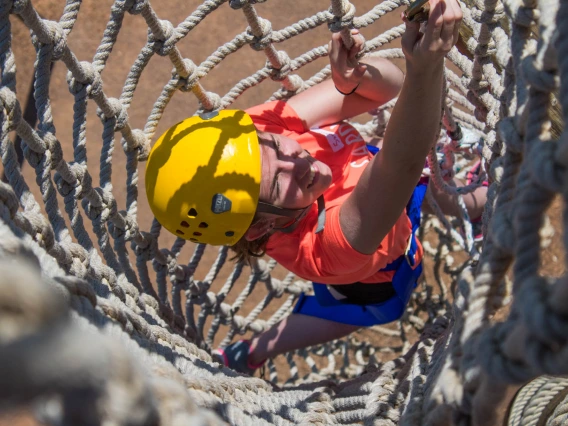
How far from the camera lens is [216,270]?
1002 mm

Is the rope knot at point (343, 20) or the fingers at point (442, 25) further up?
the rope knot at point (343, 20)

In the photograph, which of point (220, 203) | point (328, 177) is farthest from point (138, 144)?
point (328, 177)

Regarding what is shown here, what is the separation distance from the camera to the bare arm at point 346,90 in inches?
29.2

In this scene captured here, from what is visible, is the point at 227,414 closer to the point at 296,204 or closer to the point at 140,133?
the point at 296,204

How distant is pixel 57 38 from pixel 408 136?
415 mm

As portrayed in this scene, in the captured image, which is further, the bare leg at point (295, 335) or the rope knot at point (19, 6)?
the bare leg at point (295, 335)

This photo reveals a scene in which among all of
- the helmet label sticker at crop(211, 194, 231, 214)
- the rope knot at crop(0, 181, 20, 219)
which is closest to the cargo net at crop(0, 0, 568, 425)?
the rope knot at crop(0, 181, 20, 219)

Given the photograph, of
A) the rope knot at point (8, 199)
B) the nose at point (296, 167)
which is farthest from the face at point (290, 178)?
the rope knot at point (8, 199)

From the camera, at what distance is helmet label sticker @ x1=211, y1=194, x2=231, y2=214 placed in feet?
2.23

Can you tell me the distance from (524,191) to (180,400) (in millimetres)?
214

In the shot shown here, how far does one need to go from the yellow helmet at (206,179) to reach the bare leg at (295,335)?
364 millimetres

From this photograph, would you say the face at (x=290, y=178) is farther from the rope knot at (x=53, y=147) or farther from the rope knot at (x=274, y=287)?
the rope knot at (x=274, y=287)

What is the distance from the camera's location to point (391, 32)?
78 cm

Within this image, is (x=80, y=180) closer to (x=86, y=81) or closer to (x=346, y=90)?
(x=86, y=81)
